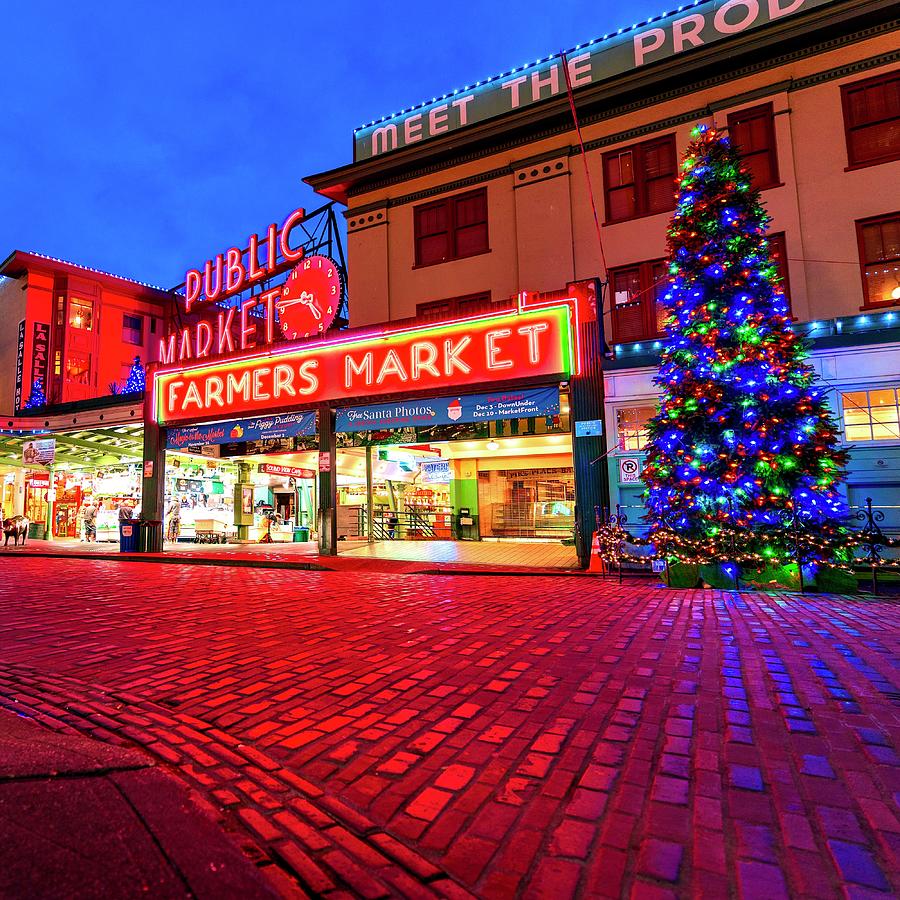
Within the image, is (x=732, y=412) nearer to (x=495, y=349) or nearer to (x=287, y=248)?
(x=495, y=349)

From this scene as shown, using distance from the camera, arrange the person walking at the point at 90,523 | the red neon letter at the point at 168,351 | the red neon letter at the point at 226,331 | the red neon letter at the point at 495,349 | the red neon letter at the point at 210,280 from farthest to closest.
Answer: the person walking at the point at 90,523 → the red neon letter at the point at 210,280 → the red neon letter at the point at 168,351 → the red neon letter at the point at 226,331 → the red neon letter at the point at 495,349

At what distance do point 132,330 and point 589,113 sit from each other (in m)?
31.2

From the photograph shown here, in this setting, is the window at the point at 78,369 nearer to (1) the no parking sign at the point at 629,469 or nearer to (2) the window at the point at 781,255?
(1) the no parking sign at the point at 629,469

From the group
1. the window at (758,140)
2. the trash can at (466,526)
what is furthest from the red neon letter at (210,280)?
the window at (758,140)

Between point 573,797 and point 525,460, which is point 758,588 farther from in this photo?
point 525,460

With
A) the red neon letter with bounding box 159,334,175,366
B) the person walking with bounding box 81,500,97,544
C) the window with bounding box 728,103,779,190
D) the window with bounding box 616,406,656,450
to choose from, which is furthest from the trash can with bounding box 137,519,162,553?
the window with bounding box 728,103,779,190

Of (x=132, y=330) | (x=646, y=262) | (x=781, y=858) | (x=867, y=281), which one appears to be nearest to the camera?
(x=781, y=858)

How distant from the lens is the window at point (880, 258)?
11977mm

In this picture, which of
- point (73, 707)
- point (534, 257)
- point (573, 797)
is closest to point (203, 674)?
point (73, 707)

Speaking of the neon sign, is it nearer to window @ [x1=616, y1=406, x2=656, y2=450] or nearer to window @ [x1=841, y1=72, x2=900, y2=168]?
window @ [x1=616, y1=406, x2=656, y2=450]

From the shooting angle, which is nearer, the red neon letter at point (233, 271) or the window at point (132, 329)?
the red neon letter at point (233, 271)

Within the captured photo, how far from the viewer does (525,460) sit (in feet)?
68.2

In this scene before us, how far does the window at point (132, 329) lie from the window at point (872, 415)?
121ft

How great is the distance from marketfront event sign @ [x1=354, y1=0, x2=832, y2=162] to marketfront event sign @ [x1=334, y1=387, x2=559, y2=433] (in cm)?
860
